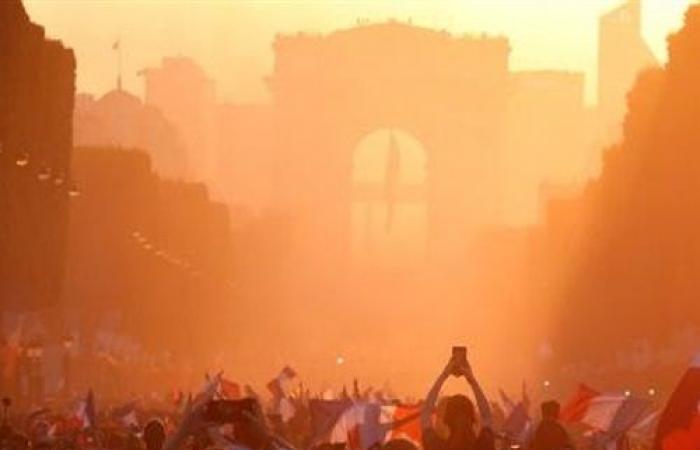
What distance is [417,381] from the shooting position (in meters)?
142

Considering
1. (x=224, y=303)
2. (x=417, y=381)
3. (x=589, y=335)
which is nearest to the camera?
(x=589, y=335)

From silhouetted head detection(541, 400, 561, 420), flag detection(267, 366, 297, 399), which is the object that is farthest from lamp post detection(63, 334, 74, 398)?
silhouetted head detection(541, 400, 561, 420)

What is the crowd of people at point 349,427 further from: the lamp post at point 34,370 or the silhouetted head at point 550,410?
the lamp post at point 34,370

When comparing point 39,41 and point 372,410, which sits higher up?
point 39,41

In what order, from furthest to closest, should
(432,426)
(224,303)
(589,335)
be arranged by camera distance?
(224,303), (589,335), (432,426)

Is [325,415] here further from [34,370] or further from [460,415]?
[34,370]

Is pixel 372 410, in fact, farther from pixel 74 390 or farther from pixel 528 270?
pixel 528 270

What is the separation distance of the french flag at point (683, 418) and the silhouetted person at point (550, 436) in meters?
3.43

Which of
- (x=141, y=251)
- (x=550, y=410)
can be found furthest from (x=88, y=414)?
(x=141, y=251)

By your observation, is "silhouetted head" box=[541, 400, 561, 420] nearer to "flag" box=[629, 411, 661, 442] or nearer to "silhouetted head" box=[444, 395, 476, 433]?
"flag" box=[629, 411, 661, 442]

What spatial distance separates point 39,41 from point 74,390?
9.71 m

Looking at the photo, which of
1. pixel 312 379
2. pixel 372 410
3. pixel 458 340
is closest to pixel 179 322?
pixel 312 379

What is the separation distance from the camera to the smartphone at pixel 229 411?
20.0 m

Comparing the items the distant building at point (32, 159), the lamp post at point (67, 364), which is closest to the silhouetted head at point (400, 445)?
the distant building at point (32, 159)
